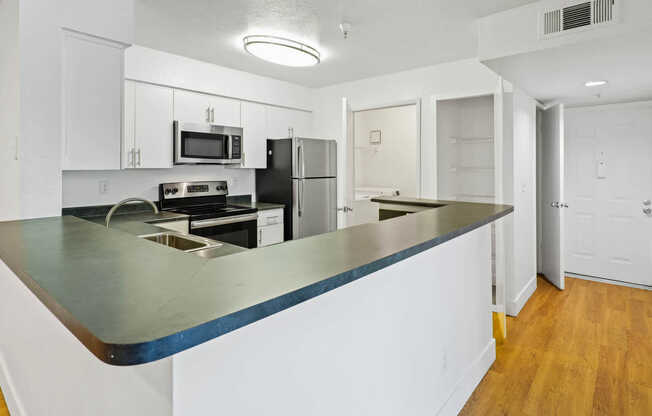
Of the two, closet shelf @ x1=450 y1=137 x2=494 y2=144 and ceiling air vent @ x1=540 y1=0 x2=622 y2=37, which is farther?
closet shelf @ x1=450 y1=137 x2=494 y2=144

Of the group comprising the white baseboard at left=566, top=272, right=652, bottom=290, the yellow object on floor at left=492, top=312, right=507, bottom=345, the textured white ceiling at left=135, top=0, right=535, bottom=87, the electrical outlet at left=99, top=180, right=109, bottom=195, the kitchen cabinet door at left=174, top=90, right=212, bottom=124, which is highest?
the textured white ceiling at left=135, top=0, right=535, bottom=87

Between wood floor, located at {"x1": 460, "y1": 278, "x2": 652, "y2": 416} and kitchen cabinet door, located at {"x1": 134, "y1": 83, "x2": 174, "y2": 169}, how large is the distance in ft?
10.3

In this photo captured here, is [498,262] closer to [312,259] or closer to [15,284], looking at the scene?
[312,259]

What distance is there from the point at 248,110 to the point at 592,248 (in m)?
4.30

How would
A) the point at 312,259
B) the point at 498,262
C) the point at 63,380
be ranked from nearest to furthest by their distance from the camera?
the point at 312,259, the point at 63,380, the point at 498,262

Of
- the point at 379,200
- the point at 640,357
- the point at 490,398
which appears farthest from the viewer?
the point at 379,200

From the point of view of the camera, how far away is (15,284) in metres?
1.72

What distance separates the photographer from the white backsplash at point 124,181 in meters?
3.26

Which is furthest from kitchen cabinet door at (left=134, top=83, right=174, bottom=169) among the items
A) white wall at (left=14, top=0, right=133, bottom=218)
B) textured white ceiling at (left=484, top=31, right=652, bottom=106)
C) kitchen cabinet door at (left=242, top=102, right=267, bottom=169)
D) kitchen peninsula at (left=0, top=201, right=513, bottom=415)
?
textured white ceiling at (left=484, top=31, right=652, bottom=106)

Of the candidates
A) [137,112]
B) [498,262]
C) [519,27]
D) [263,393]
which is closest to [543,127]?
[498,262]

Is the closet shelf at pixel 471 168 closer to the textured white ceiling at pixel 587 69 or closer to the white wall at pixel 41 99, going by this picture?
the textured white ceiling at pixel 587 69

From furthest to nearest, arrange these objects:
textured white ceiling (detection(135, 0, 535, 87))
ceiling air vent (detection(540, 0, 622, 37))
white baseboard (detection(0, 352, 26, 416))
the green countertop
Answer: textured white ceiling (detection(135, 0, 535, 87))
ceiling air vent (detection(540, 0, 622, 37))
white baseboard (detection(0, 352, 26, 416))
the green countertop

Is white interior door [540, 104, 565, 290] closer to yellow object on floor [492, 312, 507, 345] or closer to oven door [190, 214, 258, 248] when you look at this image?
yellow object on floor [492, 312, 507, 345]

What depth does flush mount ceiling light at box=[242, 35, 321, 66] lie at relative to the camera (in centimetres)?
293
